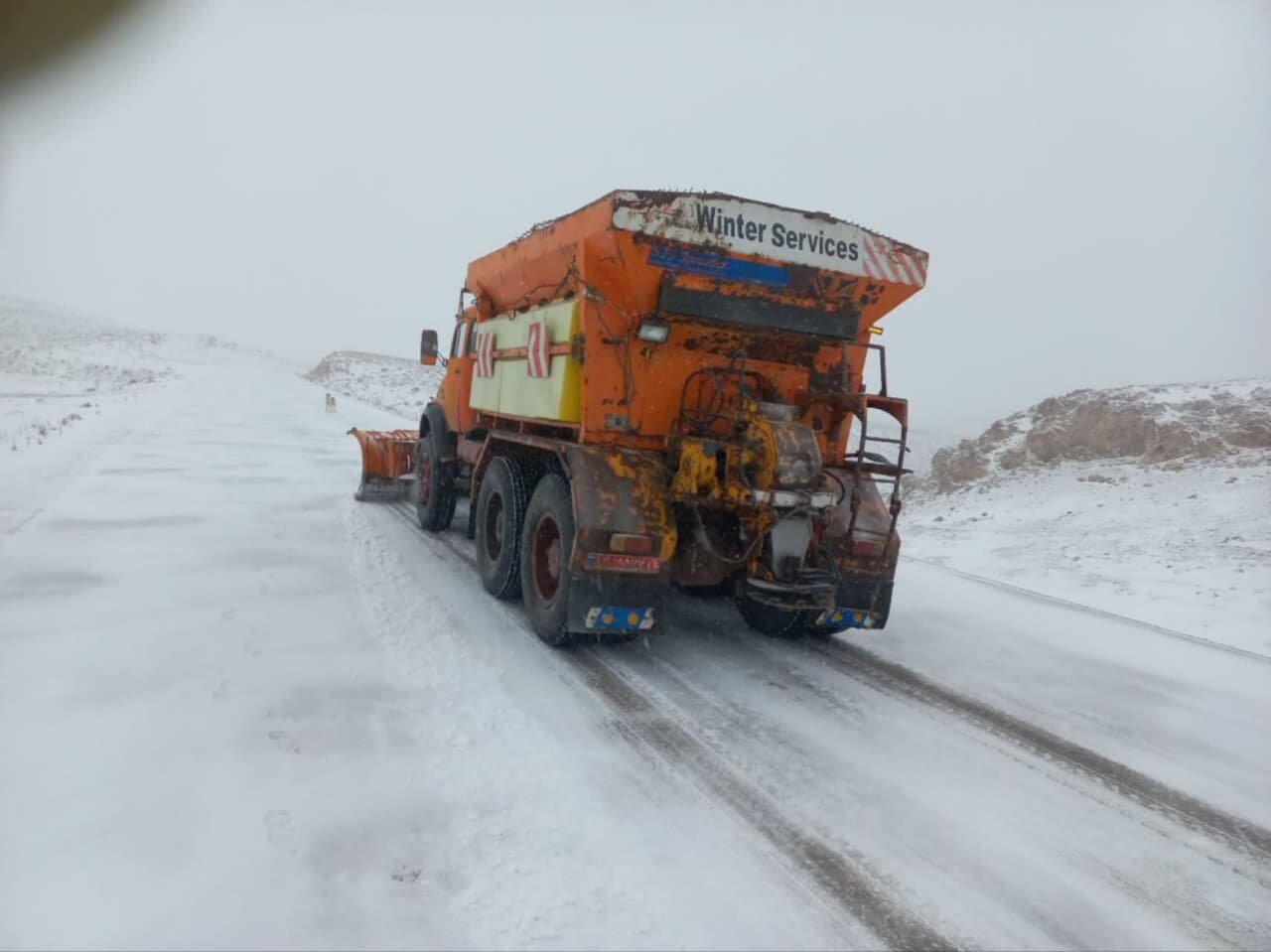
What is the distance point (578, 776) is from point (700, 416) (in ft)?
8.76

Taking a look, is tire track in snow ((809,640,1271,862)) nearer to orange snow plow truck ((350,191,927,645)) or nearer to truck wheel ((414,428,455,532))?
orange snow plow truck ((350,191,927,645))

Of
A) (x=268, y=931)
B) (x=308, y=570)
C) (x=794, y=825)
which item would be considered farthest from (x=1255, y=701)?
(x=308, y=570)

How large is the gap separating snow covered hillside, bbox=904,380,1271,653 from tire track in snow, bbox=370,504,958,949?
504 centimetres

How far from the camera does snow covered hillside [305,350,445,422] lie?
30.8 meters

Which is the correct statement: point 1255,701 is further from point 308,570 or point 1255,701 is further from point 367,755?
point 308,570

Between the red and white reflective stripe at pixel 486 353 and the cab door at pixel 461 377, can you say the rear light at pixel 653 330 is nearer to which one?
the red and white reflective stripe at pixel 486 353

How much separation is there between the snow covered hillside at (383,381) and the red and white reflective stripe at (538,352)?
17.6m

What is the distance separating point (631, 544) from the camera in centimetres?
446

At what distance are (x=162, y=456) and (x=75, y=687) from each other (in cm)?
851

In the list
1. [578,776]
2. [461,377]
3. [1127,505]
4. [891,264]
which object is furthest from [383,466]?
[1127,505]

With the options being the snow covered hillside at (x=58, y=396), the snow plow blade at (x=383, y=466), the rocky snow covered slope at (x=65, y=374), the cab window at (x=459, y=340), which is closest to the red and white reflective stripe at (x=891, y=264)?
the cab window at (x=459, y=340)

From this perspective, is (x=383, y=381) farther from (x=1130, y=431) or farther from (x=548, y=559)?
(x=548, y=559)

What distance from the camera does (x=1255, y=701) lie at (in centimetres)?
469

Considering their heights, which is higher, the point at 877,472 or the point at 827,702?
the point at 877,472
